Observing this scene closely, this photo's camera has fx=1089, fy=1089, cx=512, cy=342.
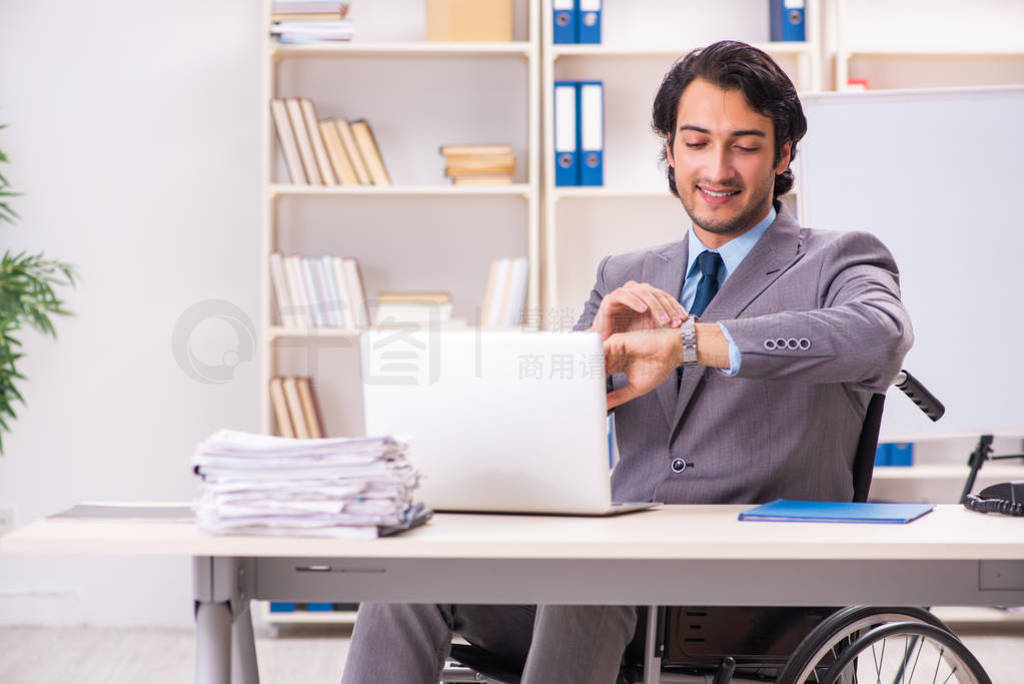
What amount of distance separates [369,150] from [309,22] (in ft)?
1.45

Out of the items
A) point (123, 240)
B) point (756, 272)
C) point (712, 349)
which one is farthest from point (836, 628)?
point (123, 240)

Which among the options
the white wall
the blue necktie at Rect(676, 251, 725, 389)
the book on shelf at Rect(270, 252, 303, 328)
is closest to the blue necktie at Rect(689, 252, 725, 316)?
the blue necktie at Rect(676, 251, 725, 389)

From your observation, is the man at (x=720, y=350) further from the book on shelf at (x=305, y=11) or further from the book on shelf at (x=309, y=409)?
the book on shelf at (x=305, y=11)

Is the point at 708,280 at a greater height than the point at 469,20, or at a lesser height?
lesser

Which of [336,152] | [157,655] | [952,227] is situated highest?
[336,152]

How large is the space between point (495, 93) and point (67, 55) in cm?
146

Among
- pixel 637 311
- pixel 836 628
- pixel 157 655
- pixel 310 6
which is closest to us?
pixel 836 628

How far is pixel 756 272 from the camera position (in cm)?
181

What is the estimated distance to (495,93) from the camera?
378cm

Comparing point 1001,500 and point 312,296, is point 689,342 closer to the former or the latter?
point 1001,500

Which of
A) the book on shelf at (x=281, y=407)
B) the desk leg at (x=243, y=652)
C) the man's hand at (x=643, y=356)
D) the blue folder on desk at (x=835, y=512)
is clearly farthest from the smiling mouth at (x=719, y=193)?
the book on shelf at (x=281, y=407)

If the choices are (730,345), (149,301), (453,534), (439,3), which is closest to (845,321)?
(730,345)

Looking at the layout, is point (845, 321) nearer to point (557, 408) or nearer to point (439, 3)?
point (557, 408)

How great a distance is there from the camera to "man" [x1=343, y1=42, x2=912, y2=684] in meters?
1.49
